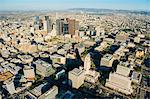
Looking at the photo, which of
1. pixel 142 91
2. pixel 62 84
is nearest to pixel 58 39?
pixel 62 84

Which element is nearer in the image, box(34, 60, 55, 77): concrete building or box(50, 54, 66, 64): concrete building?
A: box(34, 60, 55, 77): concrete building

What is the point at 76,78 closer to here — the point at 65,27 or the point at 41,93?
the point at 41,93

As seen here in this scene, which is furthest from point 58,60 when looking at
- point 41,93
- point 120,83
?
point 120,83

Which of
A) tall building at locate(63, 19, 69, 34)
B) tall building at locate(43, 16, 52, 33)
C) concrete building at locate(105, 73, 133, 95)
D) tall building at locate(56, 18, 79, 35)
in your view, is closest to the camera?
concrete building at locate(105, 73, 133, 95)

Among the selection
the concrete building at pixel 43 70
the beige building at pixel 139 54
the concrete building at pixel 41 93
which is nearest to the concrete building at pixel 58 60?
the concrete building at pixel 43 70

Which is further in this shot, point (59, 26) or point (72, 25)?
point (59, 26)

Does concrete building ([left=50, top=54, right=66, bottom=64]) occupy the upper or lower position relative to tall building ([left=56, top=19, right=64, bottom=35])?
lower

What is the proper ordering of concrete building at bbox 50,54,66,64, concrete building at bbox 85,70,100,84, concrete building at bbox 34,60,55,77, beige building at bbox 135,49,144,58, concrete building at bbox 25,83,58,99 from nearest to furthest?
concrete building at bbox 25,83,58,99, concrete building at bbox 85,70,100,84, concrete building at bbox 34,60,55,77, concrete building at bbox 50,54,66,64, beige building at bbox 135,49,144,58

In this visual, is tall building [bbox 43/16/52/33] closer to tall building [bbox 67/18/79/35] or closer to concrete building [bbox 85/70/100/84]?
tall building [bbox 67/18/79/35]

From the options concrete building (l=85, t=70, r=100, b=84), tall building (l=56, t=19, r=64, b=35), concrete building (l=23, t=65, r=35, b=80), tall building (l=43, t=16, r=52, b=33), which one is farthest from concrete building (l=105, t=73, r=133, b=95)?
tall building (l=43, t=16, r=52, b=33)

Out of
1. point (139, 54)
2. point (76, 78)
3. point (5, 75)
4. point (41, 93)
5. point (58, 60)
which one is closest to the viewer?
point (41, 93)

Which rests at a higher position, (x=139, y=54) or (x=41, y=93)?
(x=139, y=54)

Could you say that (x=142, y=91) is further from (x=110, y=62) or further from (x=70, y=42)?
(x=70, y=42)

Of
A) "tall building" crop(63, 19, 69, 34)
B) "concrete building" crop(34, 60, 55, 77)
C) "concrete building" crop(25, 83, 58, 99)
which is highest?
"tall building" crop(63, 19, 69, 34)
